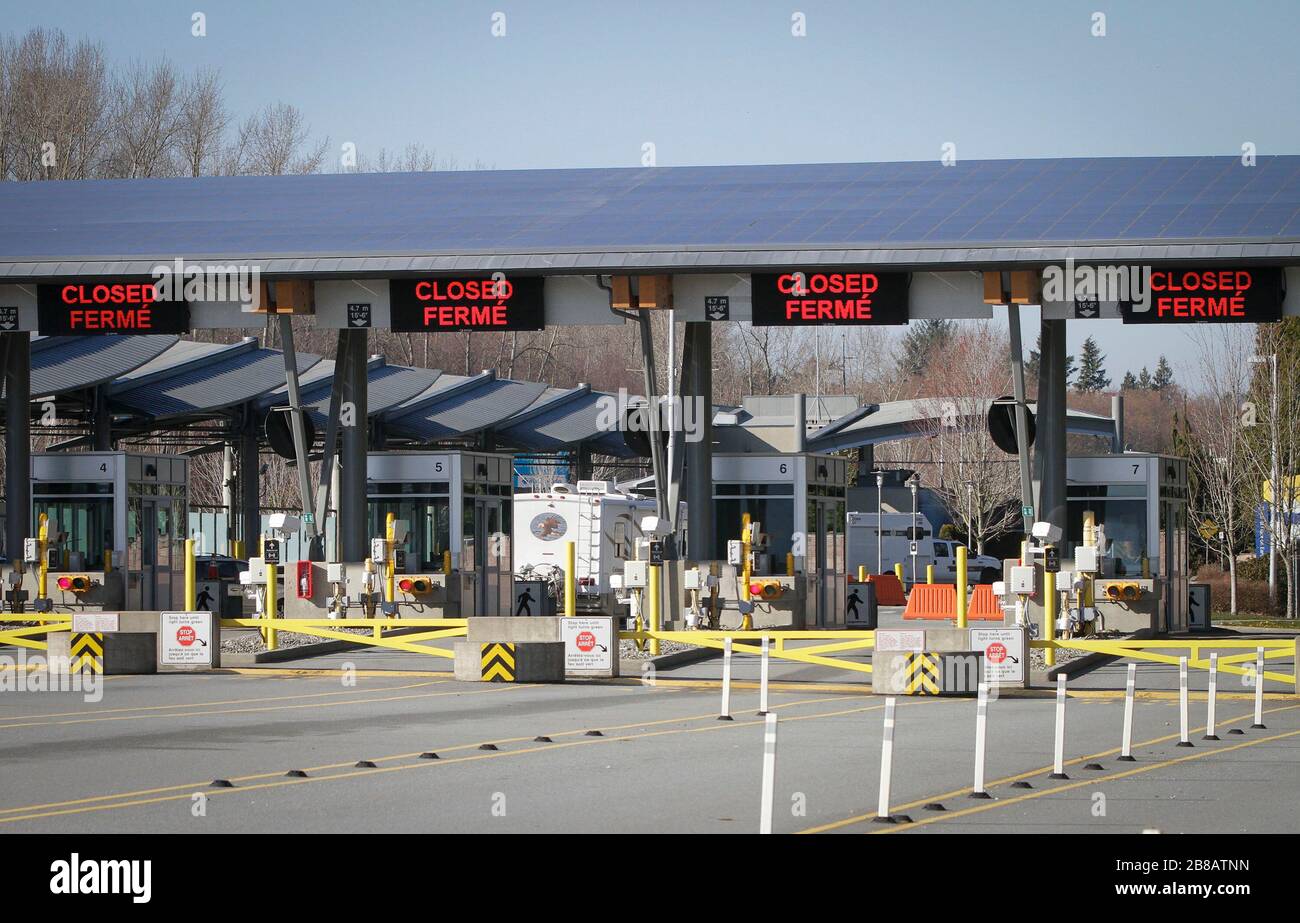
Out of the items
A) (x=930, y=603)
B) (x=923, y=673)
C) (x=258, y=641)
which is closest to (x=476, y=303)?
(x=258, y=641)

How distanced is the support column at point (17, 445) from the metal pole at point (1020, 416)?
638 inches

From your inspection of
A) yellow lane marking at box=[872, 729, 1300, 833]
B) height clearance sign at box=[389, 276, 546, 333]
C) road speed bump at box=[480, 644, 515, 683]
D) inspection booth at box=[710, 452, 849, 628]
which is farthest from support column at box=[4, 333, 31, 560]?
yellow lane marking at box=[872, 729, 1300, 833]

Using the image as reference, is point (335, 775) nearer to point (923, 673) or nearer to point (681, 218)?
point (923, 673)

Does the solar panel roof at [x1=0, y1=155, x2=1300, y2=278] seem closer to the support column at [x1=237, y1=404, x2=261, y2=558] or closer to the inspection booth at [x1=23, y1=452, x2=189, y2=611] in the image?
the inspection booth at [x1=23, y1=452, x2=189, y2=611]

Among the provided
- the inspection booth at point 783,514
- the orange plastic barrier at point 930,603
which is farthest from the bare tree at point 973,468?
the inspection booth at point 783,514

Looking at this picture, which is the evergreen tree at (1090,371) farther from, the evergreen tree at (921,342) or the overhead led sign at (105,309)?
the overhead led sign at (105,309)

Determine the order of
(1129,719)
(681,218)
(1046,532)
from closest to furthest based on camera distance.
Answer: (1129,719), (1046,532), (681,218)

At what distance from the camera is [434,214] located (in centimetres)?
3212

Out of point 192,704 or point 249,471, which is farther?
point 249,471

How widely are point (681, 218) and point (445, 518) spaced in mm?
7594

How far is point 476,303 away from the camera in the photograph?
95.8 ft

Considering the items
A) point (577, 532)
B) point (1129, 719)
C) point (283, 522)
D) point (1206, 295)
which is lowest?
point (1129, 719)

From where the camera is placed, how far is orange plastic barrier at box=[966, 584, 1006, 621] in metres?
39.3
